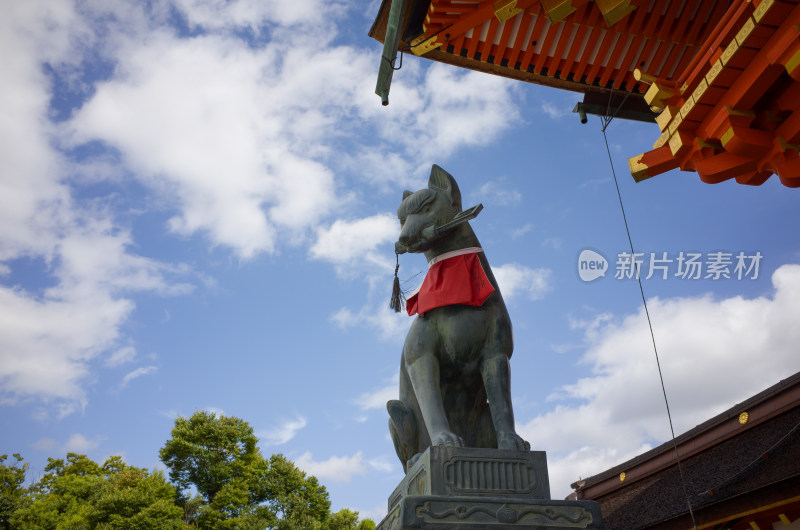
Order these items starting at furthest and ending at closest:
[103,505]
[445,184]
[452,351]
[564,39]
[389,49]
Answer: [103,505]
[564,39]
[389,49]
[445,184]
[452,351]

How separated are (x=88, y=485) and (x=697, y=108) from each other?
26141 mm

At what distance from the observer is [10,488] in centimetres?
2422

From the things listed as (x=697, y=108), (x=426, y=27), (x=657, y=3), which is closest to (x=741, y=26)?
(x=697, y=108)

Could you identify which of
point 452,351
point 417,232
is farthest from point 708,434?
point 417,232

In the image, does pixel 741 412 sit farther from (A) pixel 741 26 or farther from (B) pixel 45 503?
(B) pixel 45 503

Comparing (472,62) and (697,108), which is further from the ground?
(472,62)

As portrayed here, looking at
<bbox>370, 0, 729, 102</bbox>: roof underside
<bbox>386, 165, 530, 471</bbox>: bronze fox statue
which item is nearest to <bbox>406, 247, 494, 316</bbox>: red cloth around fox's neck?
<bbox>386, 165, 530, 471</bbox>: bronze fox statue

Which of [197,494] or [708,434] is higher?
[197,494]

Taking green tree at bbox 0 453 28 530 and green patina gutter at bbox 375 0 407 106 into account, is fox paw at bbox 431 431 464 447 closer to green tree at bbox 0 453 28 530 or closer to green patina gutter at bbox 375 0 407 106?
green patina gutter at bbox 375 0 407 106

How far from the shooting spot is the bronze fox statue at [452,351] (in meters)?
3.79

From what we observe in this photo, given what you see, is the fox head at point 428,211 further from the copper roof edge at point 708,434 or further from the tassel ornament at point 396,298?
the copper roof edge at point 708,434

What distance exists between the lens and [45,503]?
2188cm

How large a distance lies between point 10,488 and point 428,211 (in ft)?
89.6

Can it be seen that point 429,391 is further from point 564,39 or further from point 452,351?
point 564,39
